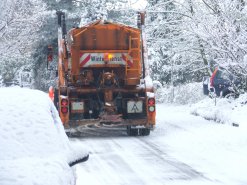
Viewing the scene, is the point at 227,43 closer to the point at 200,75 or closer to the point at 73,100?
the point at 73,100

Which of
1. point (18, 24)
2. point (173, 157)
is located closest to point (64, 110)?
point (173, 157)

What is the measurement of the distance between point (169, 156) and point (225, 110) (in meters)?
8.02

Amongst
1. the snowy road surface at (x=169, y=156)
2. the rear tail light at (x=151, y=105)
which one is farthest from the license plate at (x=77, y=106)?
the rear tail light at (x=151, y=105)

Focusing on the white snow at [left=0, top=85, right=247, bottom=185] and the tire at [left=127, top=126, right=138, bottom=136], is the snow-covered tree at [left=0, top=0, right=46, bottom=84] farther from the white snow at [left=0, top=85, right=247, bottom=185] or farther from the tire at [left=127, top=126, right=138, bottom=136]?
the tire at [left=127, top=126, right=138, bottom=136]

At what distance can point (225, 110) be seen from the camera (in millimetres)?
19094

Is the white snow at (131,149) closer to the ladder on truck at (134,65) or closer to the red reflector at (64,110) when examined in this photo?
the red reflector at (64,110)

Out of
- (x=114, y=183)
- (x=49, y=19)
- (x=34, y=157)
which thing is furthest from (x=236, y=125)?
(x=49, y=19)

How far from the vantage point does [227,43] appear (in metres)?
18.7

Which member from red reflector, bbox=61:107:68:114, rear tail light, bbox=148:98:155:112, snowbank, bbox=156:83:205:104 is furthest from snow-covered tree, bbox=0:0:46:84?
rear tail light, bbox=148:98:155:112

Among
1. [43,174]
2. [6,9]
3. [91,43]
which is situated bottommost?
[43,174]

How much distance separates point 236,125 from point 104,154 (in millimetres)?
5585

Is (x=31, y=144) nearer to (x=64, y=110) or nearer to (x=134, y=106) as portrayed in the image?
(x=64, y=110)

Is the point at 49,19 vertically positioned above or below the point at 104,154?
above

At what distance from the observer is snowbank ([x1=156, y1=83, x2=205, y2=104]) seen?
26078mm
